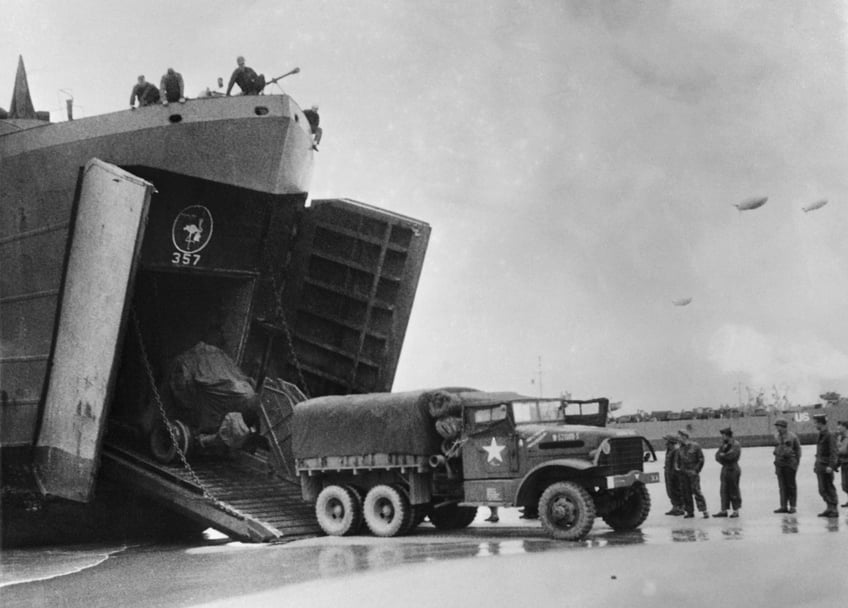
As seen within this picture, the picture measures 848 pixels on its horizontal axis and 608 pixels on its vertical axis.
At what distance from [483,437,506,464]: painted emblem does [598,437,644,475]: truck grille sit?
1.16 metres

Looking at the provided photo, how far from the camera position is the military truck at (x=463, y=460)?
33.8ft

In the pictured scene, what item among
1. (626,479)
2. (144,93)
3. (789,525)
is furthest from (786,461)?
(144,93)

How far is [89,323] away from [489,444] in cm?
521

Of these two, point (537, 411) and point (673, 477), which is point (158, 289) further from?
point (673, 477)

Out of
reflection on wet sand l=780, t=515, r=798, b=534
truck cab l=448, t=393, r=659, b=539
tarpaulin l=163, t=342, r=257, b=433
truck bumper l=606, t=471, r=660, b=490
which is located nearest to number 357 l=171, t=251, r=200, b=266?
tarpaulin l=163, t=342, r=257, b=433

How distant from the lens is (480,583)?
7.25 metres

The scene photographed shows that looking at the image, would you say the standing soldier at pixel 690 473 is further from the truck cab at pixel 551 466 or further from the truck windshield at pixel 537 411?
the truck windshield at pixel 537 411

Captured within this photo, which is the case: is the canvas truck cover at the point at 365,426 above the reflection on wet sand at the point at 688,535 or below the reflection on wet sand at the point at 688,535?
above

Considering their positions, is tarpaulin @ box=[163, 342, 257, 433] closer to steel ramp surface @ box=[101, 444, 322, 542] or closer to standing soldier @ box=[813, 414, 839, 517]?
steel ramp surface @ box=[101, 444, 322, 542]

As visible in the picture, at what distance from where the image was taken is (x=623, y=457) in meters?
10.5

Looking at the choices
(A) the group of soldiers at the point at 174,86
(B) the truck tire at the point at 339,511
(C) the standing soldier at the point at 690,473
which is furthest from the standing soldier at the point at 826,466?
(A) the group of soldiers at the point at 174,86

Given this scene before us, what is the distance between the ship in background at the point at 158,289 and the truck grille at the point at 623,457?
3928mm

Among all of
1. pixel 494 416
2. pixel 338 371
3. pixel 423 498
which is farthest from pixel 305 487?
pixel 338 371

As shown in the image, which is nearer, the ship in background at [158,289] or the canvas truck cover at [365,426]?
the canvas truck cover at [365,426]
